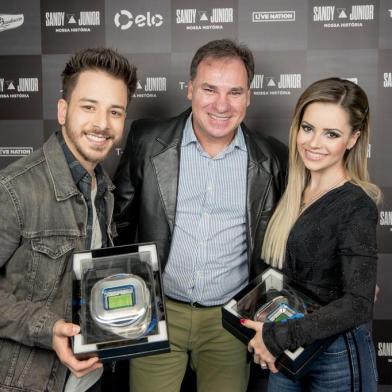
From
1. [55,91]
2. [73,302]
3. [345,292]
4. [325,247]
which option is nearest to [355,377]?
[345,292]

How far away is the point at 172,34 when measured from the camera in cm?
248

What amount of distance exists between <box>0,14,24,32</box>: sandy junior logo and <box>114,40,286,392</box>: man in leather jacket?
1.10 meters

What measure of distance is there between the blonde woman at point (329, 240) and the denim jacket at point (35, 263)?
606mm

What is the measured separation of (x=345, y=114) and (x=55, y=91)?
5.41 ft

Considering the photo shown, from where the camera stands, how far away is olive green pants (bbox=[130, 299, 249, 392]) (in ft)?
6.61

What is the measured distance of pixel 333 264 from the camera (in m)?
1.56

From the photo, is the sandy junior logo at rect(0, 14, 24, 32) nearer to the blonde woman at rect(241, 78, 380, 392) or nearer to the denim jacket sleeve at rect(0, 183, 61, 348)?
the denim jacket sleeve at rect(0, 183, 61, 348)

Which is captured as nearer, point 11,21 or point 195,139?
point 195,139

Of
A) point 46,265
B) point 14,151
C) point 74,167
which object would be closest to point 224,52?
point 74,167

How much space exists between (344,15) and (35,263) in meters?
2.02

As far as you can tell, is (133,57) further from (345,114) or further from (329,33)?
(345,114)

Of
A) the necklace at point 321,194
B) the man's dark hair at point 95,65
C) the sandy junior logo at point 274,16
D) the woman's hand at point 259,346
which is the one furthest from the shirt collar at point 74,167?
the sandy junior logo at point 274,16

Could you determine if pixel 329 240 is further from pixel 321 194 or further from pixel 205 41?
pixel 205 41

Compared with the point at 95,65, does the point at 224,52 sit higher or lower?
higher
